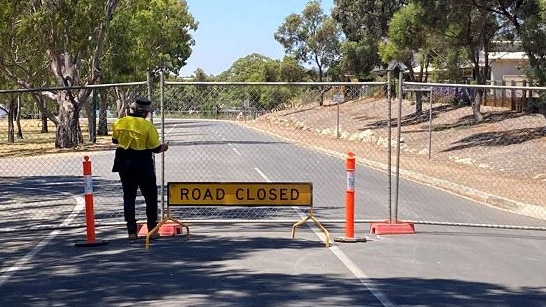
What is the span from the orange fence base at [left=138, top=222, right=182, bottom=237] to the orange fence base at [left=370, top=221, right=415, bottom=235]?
2.81m

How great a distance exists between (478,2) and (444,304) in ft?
92.8

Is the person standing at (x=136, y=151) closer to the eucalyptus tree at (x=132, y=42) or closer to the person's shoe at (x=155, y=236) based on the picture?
the person's shoe at (x=155, y=236)

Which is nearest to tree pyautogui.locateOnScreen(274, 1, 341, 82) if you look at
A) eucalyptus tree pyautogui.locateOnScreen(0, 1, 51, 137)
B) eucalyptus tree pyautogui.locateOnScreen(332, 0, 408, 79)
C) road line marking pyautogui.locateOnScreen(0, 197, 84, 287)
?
eucalyptus tree pyautogui.locateOnScreen(332, 0, 408, 79)

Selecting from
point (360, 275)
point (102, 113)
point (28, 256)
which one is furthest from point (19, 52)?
point (360, 275)

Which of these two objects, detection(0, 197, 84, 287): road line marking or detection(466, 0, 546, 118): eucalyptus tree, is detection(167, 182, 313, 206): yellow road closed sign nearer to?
detection(0, 197, 84, 287): road line marking

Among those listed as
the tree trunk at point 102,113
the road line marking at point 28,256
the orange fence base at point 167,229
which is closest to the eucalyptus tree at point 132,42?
the tree trunk at point 102,113

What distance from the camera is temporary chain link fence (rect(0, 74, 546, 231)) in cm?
1458

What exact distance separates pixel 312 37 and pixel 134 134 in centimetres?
7468

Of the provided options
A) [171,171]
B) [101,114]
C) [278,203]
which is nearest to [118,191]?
[171,171]

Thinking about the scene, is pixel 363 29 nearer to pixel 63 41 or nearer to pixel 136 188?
pixel 63 41

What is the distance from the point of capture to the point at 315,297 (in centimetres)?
791

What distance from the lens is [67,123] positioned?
4047 centimetres

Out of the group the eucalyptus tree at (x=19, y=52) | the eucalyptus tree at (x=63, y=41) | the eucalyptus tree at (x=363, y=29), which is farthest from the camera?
the eucalyptus tree at (x=363, y=29)

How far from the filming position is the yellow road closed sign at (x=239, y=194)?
11.9m
